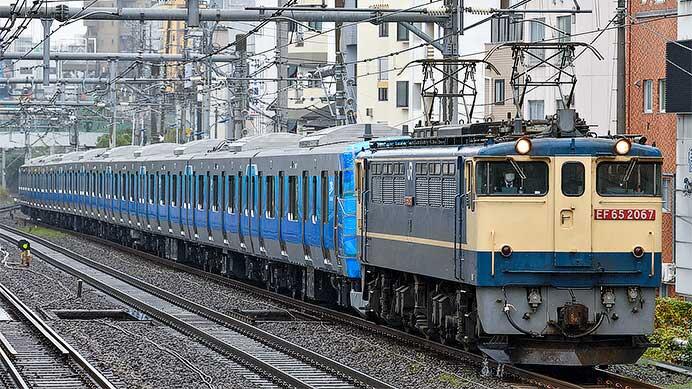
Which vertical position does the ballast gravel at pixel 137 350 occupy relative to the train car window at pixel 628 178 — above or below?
below

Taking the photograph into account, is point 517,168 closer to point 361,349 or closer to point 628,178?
point 628,178

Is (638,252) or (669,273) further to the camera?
(669,273)

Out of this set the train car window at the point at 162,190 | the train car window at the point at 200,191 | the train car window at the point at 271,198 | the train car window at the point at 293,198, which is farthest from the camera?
the train car window at the point at 162,190

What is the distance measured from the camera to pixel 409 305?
1942 cm

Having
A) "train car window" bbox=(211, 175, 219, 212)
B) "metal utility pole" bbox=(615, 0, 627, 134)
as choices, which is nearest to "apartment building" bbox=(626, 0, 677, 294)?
"train car window" bbox=(211, 175, 219, 212)

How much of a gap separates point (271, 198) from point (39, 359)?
→ 1108cm

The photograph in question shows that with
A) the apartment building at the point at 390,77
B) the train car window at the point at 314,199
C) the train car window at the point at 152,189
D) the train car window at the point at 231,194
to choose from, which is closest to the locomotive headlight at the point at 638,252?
the train car window at the point at 314,199

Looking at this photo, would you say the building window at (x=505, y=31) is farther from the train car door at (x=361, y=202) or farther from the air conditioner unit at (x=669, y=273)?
the train car door at (x=361, y=202)

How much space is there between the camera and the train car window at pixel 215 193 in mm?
34466

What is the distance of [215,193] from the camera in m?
34.8

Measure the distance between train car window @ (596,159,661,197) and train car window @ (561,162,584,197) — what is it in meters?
0.19

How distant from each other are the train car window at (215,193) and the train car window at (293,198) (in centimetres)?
692

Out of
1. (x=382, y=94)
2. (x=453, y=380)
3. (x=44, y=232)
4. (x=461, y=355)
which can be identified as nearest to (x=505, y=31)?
(x=382, y=94)

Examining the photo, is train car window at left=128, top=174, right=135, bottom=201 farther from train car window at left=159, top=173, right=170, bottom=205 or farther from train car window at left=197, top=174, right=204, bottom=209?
train car window at left=197, top=174, right=204, bottom=209
